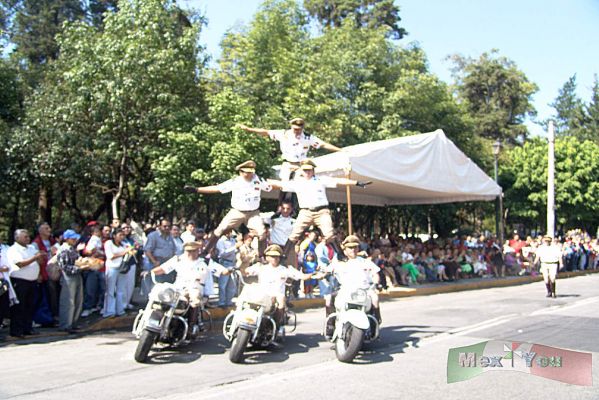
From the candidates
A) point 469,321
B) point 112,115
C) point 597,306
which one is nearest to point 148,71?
point 112,115

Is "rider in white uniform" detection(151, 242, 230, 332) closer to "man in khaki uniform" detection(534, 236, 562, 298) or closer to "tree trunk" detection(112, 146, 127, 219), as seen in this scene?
"tree trunk" detection(112, 146, 127, 219)

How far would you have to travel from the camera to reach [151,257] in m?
12.2

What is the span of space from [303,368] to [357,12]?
36880 millimetres

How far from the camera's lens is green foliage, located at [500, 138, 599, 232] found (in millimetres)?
34781

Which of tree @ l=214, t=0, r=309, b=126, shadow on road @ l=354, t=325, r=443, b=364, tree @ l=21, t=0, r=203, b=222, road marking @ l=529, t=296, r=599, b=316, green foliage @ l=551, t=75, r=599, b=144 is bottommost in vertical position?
shadow on road @ l=354, t=325, r=443, b=364

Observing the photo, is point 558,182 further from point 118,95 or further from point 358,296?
point 358,296

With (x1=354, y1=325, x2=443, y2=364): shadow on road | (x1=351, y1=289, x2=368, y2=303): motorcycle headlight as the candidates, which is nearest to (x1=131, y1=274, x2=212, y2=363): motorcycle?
(x1=351, y1=289, x2=368, y2=303): motorcycle headlight

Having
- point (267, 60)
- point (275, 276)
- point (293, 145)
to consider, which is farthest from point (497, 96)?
point (275, 276)

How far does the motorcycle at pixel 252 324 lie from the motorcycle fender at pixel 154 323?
3.21 feet

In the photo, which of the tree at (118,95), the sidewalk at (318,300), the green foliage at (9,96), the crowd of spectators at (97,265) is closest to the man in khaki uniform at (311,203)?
the crowd of spectators at (97,265)

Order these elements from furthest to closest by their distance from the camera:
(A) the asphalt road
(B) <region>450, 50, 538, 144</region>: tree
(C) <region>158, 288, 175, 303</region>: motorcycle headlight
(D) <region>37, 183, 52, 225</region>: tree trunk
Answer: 1. (B) <region>450, 50, 538, 144</region>: tree
2. (D) <region>37, 183, 52, 225</region>: tree trunk
3. (C) <region>158, 288, 175, 303</region>: motorcycle headlight
4. (A) the asphalt road

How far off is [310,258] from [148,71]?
714 cm

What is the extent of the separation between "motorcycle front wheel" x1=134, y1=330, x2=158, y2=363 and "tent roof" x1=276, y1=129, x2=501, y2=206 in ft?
27.5

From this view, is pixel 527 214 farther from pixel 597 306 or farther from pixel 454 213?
pixel 597 306
